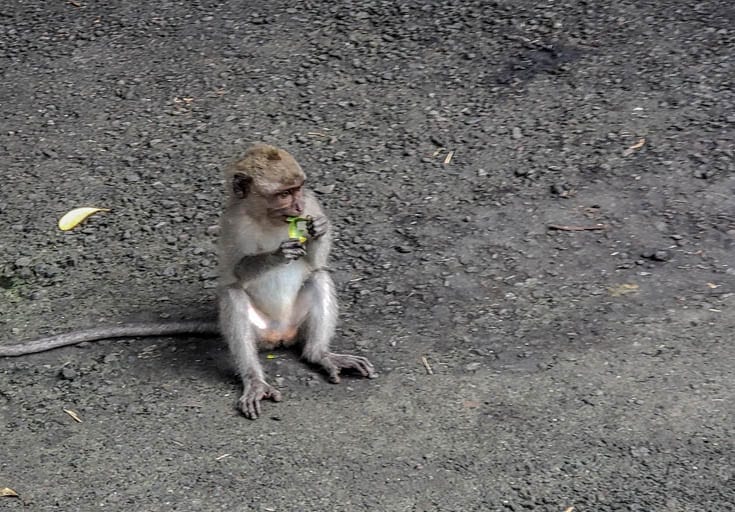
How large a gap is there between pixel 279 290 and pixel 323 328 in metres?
0.27

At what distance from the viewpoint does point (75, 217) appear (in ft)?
20.9

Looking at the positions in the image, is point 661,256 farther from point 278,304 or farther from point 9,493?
point 9,493

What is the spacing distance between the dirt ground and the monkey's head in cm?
78

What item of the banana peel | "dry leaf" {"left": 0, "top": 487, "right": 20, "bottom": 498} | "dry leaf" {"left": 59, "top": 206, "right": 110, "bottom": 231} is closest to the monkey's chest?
the banana peel

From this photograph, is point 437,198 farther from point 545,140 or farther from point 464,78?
point 464,78

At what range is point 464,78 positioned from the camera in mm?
7238

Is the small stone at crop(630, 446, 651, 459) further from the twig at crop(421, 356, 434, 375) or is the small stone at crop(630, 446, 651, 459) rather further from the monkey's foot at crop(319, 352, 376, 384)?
the monkey's foot at crop(319, 352, 376, 384)

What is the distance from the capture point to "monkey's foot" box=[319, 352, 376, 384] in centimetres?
489

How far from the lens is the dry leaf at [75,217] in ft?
20.7

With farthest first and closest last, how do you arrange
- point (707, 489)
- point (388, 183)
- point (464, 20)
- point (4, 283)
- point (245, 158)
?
point (464, 20), point (388, 183), point (4, 283), point (245, 158), point (707, 489)

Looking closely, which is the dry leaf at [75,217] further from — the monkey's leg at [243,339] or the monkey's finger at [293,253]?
the monkey's finger at [293,253]

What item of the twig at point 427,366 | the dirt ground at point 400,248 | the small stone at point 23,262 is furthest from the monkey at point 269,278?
the small stone at point 23,262

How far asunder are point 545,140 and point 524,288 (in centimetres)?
146

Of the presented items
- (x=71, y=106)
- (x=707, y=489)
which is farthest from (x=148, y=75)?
(x=707, y=489)
